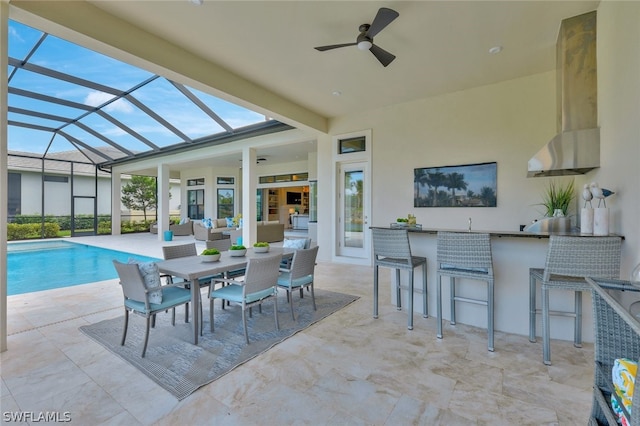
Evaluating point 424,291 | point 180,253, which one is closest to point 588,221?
point 424,291

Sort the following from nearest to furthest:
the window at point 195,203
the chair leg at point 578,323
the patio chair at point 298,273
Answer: the chair leg at point 578,323 → the patio chair at point 298,273 → the window at point 195,203

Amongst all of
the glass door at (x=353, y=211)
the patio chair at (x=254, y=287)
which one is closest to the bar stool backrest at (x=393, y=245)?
the patio chair at (x=254, y=287)

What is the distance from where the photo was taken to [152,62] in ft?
11.5

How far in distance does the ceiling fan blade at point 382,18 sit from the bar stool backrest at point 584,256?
2489 millimetres

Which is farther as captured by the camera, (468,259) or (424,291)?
(424,291)

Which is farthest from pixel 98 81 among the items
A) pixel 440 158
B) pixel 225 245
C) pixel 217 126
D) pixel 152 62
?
pixel 440 158

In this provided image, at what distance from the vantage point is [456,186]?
5.19m

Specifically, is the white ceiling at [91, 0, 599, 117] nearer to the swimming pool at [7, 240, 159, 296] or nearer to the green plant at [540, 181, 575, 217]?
the green plant at [540, 181, 575, 217]

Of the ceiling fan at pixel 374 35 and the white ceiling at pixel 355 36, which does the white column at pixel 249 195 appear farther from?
the ceiling fan at pixel 374 35

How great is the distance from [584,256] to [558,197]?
235cm

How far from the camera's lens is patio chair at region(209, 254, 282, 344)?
2.73m

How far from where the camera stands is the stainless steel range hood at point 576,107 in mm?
2814

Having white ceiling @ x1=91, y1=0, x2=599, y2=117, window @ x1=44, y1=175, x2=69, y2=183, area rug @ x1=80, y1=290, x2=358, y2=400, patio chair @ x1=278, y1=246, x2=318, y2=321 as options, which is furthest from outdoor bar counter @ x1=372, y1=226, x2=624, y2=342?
→ window @ x1=44, y1=175, x2=69, y2=183

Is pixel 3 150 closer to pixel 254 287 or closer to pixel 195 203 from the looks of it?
pixel 254 287
